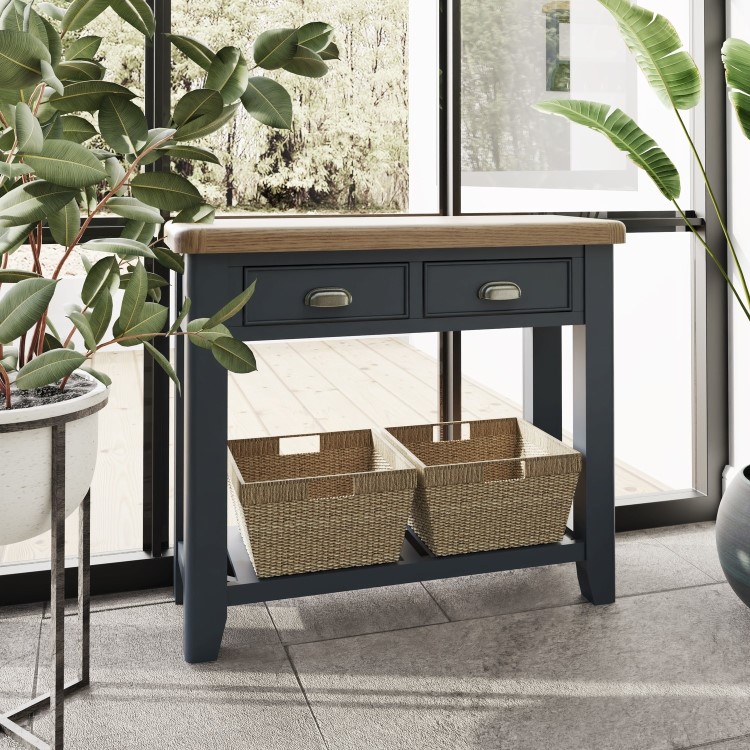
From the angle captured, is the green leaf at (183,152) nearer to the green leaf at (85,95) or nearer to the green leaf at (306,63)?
the green leaf at (85,95)

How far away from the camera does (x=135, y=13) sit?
1.44 metres

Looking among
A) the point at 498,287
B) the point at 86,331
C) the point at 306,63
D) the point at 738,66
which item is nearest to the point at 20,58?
the point at 86,331

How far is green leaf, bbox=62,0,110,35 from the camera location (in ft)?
4.70

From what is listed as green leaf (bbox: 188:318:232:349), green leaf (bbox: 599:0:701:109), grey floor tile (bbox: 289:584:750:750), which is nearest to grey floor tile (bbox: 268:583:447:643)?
grey floor tile (bbox: 289:584:750:750)

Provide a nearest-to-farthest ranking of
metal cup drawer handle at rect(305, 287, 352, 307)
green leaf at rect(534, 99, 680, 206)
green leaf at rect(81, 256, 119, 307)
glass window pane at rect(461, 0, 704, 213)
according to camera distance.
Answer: green leaf at rect(81, 256, 119, 307)
metal cup drawer handle at rect(305, 287, 352, 307)
green leaf at rect(534, 99, 680, 206)
glass window pane at rect(461, 0, 704, 213)

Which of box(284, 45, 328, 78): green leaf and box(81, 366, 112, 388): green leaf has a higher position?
box(284, 45, 328, 78): green leaf

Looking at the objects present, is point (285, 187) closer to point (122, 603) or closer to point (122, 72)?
point (122, 72)

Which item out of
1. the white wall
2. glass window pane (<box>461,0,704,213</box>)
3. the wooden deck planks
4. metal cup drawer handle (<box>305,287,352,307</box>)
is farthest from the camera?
the white wall

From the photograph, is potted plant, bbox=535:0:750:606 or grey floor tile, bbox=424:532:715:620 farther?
grey floor tile, bbox=424:532:715:620

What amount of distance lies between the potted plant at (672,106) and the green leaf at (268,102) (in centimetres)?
94

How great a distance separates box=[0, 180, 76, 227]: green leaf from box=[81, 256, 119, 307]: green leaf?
0.21 m

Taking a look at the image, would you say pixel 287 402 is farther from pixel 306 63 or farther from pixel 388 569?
pixel 306 63

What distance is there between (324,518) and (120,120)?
0.93m

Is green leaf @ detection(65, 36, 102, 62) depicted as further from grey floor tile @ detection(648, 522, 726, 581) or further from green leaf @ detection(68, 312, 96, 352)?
grey floor tile @ detection(648, 522, 726, 581)
